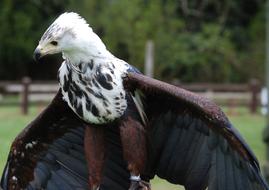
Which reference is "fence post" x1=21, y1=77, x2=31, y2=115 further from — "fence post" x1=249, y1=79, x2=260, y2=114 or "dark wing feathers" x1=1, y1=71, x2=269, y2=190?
"dark wing feathers" x1=1, y1=71, x2=269, y2=190

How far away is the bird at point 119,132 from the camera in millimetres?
3457

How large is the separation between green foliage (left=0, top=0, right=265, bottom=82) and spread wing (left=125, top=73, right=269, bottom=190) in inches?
719

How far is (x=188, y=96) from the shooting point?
3535 millimetres

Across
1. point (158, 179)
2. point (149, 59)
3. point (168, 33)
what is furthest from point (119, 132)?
point (168, 33)

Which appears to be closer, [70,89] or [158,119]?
[70,89]

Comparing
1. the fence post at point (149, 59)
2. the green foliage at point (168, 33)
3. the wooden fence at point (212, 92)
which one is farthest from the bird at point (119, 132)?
the green foliage at point (168, 33)

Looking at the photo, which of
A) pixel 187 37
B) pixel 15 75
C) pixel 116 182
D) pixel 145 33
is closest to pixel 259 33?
pixel 187 37

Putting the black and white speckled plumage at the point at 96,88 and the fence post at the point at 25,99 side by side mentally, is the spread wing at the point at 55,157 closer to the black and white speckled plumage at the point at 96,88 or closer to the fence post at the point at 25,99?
the black and white speckled plumage at the point at 96,88

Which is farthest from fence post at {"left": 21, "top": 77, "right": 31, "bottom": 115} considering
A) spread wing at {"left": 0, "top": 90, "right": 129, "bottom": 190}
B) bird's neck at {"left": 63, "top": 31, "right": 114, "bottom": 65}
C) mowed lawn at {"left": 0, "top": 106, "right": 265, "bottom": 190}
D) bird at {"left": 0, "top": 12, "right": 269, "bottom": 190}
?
bird's neck at {"left": 63, "top": 31, "right": 114, "bottom": 65}

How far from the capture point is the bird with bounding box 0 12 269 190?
3.46 metres

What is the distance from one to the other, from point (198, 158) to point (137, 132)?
13.2 inches

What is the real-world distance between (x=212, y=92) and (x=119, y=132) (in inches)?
628

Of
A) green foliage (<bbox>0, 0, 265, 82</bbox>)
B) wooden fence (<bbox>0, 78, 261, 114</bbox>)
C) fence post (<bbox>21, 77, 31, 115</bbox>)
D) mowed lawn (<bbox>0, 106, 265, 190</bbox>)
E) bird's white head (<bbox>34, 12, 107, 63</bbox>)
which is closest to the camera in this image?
bird's white head (<bbox>34, 12, 107, 63</bbox>)

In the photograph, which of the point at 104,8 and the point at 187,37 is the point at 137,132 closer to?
the point at 104,8
